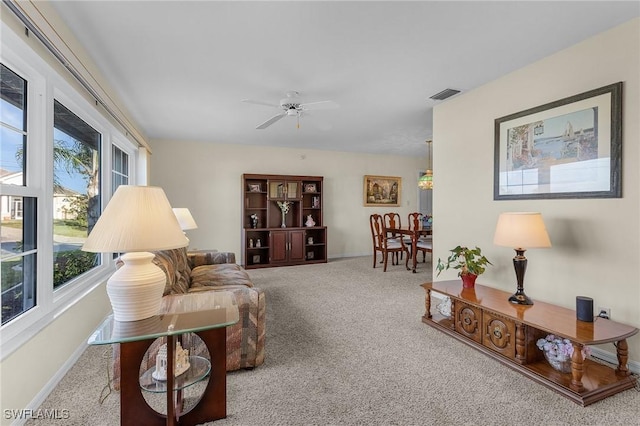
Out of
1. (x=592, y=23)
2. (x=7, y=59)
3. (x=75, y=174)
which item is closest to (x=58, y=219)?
(x=75, y=174)

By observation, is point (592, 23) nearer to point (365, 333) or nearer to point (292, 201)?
point (365, 333)

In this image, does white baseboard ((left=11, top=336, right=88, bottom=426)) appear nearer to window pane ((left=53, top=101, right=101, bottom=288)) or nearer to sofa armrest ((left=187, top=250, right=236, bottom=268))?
window pane ((left=53, top=101, right=101, bottom=288))

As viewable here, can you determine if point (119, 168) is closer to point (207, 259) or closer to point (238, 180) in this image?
point (207, 259)

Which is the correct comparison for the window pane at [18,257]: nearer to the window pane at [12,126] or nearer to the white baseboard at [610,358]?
the window pane at [12,126]

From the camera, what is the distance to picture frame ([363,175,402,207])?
7078 millimetres

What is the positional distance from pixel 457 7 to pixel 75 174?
331cm

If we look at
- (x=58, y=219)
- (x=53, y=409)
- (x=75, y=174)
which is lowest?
(x=53, y=409)

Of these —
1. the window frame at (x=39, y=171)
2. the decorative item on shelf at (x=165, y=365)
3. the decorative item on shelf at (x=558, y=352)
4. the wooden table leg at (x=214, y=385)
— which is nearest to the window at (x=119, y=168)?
the window frame at (x=39, y=171)

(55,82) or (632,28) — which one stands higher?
(632,28)

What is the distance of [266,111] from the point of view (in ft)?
13.0

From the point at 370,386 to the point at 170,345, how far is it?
1258mm

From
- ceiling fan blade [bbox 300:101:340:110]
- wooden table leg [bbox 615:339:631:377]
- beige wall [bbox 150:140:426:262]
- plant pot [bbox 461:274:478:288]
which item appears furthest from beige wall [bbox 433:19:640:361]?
beige wall [bbox 150:140:426:262]

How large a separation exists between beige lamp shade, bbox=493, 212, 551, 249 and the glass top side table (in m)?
2.10

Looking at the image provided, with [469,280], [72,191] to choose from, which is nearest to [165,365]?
[72,191]
